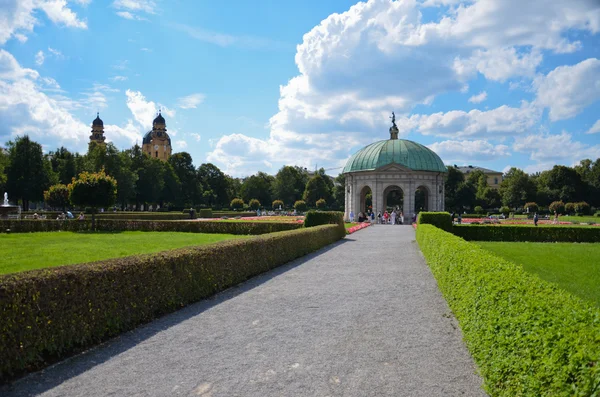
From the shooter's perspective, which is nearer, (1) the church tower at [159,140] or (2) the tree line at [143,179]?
(2) the tree line at [143,179]

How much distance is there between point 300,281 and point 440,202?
149 ft

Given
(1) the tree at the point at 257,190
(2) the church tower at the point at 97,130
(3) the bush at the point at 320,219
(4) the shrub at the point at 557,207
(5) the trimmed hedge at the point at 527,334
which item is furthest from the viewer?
(2) the church tower at the point at 97,130

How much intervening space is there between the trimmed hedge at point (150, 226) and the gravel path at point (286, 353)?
750 inches

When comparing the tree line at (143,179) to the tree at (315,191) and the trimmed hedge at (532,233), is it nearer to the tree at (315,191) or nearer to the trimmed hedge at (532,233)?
the tree at (315,191)

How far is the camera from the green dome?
180 feet

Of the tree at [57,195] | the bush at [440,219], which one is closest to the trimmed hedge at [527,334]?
the bush at [440,219]

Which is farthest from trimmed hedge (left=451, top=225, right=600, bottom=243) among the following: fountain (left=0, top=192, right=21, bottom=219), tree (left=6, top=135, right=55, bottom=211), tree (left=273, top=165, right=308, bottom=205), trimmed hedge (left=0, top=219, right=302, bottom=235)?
tree (left=273, top=165, right=308, bottom=205)

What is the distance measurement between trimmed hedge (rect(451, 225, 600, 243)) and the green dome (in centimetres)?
2496

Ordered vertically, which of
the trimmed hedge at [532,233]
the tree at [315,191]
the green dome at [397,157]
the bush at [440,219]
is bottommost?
the trimmed hedge at [532,233]

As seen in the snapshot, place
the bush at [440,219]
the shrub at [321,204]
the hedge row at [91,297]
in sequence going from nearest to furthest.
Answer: the hedge row at [91,297]
the bush at [440,219]
the shrub at [321,204]

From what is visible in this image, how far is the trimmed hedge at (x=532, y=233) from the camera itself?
27.1 m

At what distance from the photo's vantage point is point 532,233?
27.8m

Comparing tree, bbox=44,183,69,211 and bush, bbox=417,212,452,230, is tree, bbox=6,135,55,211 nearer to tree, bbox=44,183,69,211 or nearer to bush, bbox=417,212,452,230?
tree, bbox=44,183,69,211

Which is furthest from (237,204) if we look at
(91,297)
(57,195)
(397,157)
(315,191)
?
(91,297)
